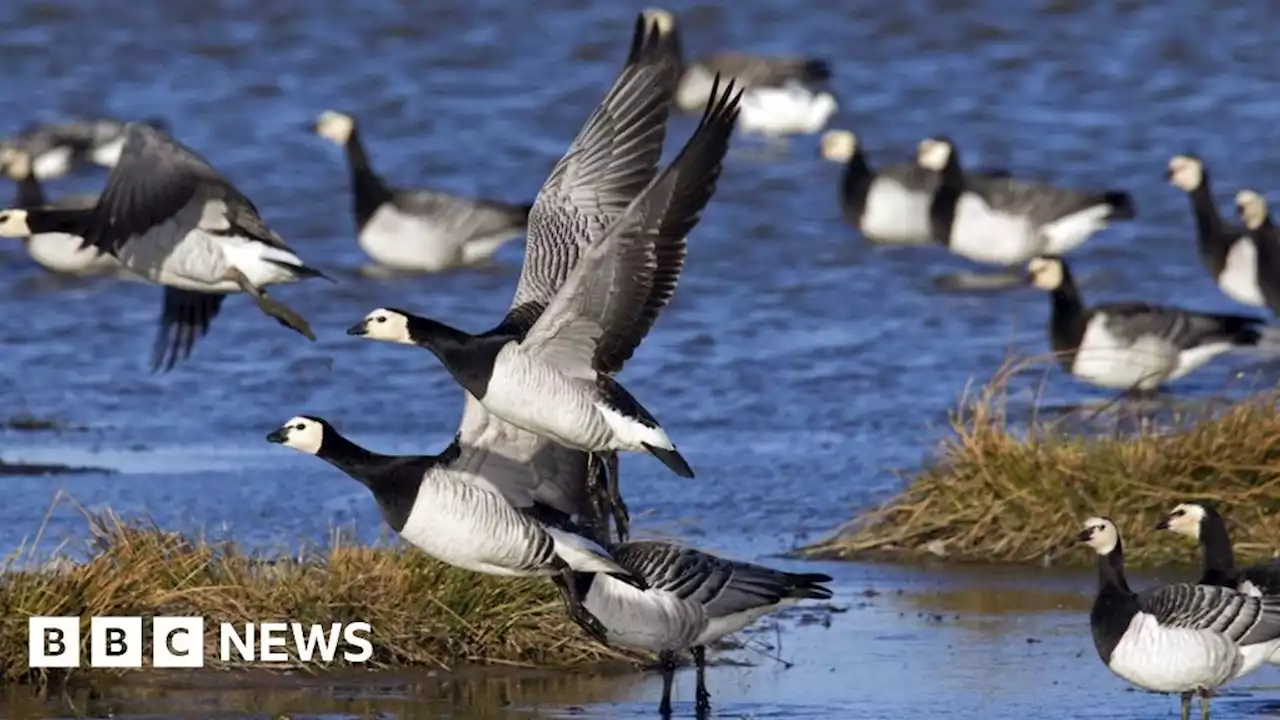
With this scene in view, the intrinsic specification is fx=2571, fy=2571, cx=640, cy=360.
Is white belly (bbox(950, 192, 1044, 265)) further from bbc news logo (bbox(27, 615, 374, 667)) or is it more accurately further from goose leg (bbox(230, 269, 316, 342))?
bbc news logo (bbox(27, 615, 374, 667))

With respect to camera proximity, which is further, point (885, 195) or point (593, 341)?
point (885, 195)

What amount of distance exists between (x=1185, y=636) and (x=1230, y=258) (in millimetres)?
10166

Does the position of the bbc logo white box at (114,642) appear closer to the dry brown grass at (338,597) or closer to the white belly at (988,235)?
the dry brown grass at (338,597)

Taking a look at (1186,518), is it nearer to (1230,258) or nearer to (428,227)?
(1230,258)

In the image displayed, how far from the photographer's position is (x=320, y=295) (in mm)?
18328

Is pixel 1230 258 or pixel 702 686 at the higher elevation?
pixel 1230 258

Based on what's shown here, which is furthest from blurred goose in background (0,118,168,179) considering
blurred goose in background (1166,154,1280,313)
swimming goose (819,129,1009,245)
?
blurred goose in background (1166,154,1280,313)

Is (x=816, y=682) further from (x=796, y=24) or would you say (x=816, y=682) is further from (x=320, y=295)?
(x=796, y=24)

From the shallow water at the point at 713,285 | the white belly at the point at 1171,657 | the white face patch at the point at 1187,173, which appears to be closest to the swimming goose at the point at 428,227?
the shallow water at the point at 713,285

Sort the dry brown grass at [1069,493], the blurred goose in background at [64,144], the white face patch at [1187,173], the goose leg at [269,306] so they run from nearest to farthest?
the dry brown grass at [1069,493]
the goose leg at [269,306]
the white face patch at [1187,173]
the blurred goose in background at [64,144]

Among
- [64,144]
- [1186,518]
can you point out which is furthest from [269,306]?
[64,144]

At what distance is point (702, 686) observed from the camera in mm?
8367

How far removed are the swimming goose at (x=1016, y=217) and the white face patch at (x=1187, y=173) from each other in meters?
0.76

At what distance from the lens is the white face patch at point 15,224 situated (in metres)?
12.2
